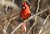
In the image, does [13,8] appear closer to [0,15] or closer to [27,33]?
[0,15]

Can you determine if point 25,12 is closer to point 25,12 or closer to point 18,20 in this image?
point 25,12

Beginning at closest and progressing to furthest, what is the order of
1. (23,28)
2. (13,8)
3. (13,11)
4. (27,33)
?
(27,33), (23,28), (13,11), (13,8)

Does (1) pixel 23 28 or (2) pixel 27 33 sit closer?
(2) pixel 27 33

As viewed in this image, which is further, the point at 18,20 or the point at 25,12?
the point at 18,20

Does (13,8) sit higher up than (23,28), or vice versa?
(13,8)

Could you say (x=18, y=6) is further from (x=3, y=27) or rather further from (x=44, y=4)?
(x=3, y=27)

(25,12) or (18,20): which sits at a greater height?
(25,12)

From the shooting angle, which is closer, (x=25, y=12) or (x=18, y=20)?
(x=25, y=12)

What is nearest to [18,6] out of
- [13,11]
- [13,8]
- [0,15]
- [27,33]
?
[13,8]

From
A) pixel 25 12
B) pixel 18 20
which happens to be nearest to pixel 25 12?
pixel 25 12

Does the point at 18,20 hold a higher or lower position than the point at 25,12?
lower

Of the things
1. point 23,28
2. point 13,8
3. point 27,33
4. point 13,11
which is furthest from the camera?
point 13,8
